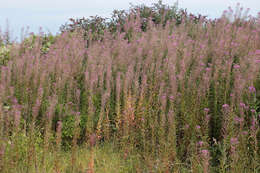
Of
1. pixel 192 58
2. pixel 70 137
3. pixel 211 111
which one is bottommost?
pixel 70 137

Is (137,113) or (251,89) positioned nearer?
(251,89)

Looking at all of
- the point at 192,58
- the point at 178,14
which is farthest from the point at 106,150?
the point at 178,14

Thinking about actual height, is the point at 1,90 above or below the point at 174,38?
below

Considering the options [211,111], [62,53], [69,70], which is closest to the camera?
[211,111]

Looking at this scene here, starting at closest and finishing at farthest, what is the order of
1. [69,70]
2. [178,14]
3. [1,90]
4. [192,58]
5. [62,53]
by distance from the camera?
[1,90]
[69,70]
[192,58]
[62,53]
[178,14]

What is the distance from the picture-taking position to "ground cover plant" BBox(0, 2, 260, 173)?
12.9 feet

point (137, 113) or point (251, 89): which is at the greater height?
point (251, 89)

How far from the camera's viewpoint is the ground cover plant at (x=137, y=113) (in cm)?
393

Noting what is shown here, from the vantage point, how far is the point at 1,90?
4.37 m

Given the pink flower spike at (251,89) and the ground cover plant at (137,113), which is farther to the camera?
the pink flower spike at (251,89)

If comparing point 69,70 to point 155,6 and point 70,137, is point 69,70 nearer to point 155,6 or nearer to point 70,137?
point 70,137

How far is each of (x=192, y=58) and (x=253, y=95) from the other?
1946mm

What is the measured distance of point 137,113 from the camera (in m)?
4.92

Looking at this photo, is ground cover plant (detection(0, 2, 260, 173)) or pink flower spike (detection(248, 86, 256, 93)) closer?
ground cover plant (detection(0, 2, 260, 173))
